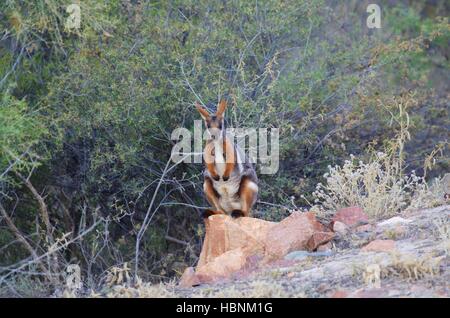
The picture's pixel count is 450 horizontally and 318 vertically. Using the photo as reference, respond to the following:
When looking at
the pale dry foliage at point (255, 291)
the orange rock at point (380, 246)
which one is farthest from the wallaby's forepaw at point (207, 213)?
the pale dry foliage at point (255, 291)

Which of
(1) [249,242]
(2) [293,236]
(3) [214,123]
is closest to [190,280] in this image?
(1) [249,242]

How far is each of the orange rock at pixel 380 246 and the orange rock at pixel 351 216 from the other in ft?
4.03

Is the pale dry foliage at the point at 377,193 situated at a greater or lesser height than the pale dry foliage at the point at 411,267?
greater

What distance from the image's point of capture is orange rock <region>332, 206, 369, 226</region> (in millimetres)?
11250

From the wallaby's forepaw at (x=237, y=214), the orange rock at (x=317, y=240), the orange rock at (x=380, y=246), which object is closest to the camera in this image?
the orange rock at (x=380, y=246)

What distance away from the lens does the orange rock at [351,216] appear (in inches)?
→ 443

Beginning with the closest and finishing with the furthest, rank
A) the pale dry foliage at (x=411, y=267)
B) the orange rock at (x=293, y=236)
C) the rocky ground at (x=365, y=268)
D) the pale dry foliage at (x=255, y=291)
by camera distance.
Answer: the pale dry foliage at (x=255, y=291) → the rocky ground at (x=365, y=268) → the pale dry foliage at (x=411, y=267) → the orange rock at (x=293, y=236)

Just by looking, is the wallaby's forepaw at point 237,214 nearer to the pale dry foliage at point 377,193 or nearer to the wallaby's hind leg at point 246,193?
the wallaby's hind leg at point 246,193

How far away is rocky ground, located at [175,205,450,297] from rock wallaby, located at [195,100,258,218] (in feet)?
4.74

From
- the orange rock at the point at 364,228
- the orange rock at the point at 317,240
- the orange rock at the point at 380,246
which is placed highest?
the orange rock at the point at 380,246

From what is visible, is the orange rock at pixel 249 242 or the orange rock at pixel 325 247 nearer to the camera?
the orange rock at pixel 249 242

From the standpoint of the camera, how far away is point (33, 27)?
510 inches
